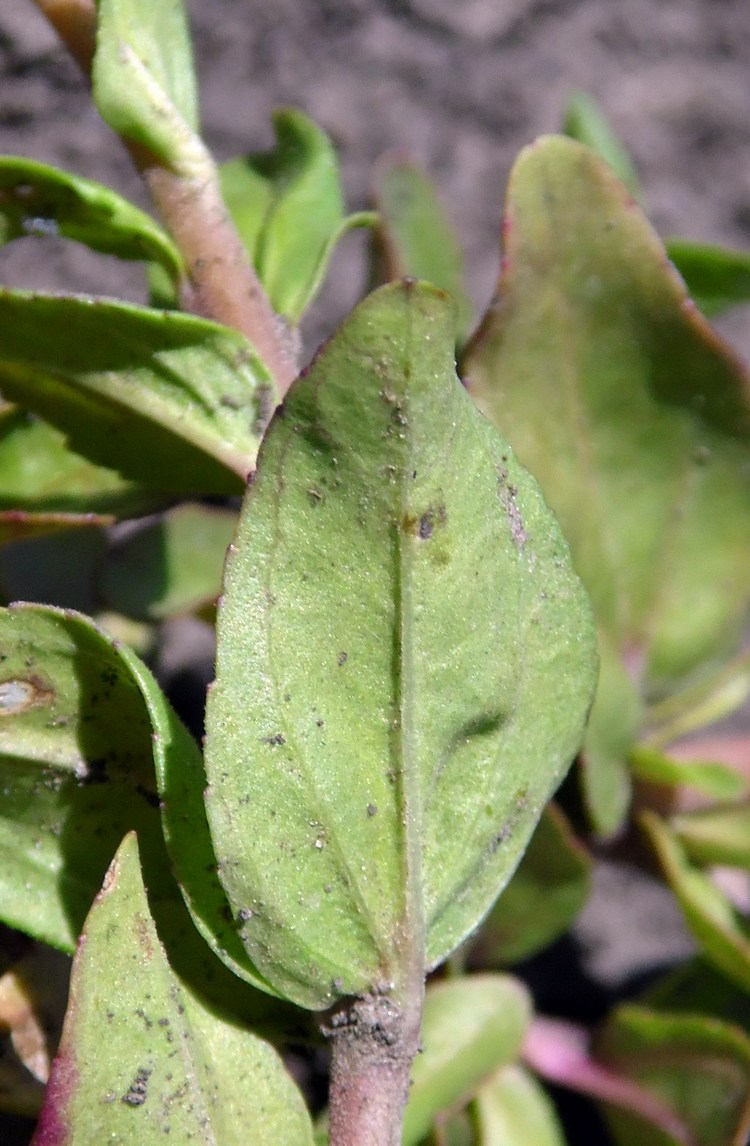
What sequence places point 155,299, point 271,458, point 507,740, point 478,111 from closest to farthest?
point 271,458, point 507,740, point 155,299, point 478,111

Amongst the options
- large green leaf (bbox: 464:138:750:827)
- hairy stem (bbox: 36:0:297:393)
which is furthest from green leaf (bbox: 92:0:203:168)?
large green leaf (bbox: 464:138:750:827)

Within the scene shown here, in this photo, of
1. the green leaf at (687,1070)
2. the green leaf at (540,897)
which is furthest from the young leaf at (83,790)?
the green leaf at (687,1070)

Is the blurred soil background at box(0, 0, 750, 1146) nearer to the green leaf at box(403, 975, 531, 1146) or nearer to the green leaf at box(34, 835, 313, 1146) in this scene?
the green leaf at box(403, 975, 531, 1146)

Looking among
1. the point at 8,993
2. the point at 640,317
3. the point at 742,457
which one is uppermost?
the point at 640,317

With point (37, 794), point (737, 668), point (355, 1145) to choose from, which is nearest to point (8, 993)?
point (37, 794)

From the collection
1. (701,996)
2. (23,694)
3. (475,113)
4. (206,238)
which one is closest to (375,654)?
(23,694)

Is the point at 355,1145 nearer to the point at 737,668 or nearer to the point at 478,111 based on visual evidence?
the point at 737,668

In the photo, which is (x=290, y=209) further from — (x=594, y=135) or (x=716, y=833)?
(x=716, y=833)

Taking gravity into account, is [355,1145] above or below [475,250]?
below
